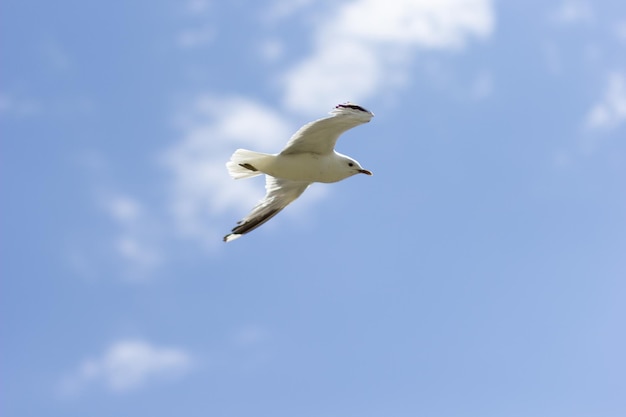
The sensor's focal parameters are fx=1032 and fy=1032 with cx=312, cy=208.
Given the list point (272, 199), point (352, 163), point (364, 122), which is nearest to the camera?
point (364, 122)

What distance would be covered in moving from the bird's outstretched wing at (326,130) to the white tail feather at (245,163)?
10.4 inches

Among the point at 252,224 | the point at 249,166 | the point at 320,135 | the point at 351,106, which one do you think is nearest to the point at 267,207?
the point at 252,224

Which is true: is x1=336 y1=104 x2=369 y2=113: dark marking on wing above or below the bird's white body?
above

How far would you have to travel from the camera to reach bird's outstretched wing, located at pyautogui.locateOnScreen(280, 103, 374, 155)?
32.9 feet

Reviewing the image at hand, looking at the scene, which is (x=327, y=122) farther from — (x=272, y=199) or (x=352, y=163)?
(x=272, y=199)

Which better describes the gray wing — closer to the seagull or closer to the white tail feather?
the seagull

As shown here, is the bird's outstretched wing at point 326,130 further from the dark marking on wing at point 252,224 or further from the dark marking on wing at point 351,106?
the dark marking on wing at point 252,224

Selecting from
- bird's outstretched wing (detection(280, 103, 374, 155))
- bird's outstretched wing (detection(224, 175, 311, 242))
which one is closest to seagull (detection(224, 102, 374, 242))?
bird's outstretched wing (detection(280, 103, 374, 155))

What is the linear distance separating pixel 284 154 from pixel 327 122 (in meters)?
0.67

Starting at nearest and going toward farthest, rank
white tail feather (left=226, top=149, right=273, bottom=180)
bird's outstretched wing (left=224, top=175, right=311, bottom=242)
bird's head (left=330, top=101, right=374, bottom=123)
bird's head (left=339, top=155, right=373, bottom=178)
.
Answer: bird's head (left=330, top=101, right=374, bottom=123) < white tail feather (left=226, top=149, right=273, bottom=180) < bird's head (left=339, top=155, right=373, bottom=178) < bird's outstretched wing (left=224, top=175, right=311, bottom=242)

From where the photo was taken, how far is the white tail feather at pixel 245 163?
10.7 m

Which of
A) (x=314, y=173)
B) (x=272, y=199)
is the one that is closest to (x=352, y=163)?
(x=314, y=173)

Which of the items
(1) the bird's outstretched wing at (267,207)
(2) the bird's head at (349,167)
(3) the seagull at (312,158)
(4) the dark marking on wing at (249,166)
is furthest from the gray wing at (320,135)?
(1) the bird's outstretched wing at (267,207)

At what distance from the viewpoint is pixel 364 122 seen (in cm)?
1014
